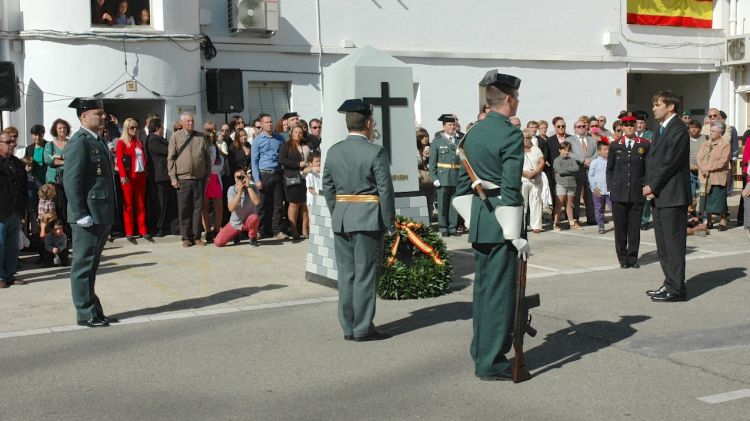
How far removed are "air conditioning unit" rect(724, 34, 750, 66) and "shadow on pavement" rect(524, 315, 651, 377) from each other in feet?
59.5

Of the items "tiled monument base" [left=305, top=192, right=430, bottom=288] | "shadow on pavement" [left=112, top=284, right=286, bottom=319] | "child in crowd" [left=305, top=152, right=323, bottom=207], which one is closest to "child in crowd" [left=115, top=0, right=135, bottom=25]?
"child in crowd" [left=305, top=152, right=323, bottom=207]

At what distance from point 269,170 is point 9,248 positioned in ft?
15.7

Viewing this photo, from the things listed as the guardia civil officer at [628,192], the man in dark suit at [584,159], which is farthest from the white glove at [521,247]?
the man in dark suit at [584,159]

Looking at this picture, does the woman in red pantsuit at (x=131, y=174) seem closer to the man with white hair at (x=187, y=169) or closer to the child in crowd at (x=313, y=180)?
the man with white hair at (x=187, y=169)

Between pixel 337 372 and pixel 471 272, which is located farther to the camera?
pixel 471 272

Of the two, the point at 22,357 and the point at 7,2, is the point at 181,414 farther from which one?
the point at 7,2

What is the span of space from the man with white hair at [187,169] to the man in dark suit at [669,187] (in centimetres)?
683

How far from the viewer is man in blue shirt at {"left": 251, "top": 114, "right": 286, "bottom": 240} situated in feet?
49.0

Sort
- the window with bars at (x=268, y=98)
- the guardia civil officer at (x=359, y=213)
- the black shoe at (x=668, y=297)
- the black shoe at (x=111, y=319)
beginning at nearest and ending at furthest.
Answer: the guardia civil officer at (x=359, y=213), the black shoe at (x=111, y=319), the black shoe at (x=668, y=297), the window with bars at (x=268, y=98)

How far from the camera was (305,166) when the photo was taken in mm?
14602

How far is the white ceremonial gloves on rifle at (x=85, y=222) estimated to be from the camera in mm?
8406

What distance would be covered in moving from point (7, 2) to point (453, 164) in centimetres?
794

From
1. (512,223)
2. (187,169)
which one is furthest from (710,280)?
(187,169)

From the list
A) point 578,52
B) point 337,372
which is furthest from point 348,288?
point 578,52
